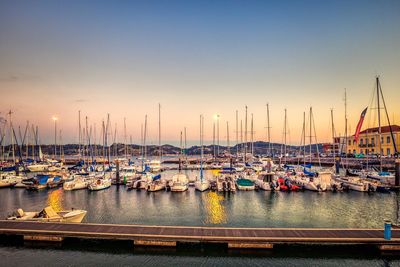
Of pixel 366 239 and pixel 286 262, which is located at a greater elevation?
pixel 366 239

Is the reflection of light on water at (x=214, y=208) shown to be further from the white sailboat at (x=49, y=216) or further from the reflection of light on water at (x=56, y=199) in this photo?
the reflection of light on water at (x=56, y=199)

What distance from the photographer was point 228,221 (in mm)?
27094

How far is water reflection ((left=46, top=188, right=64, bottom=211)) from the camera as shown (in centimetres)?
3497

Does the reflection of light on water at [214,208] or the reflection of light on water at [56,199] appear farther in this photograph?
the reflection of light on water at [56,199]

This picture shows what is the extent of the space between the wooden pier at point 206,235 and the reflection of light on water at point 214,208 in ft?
20.9

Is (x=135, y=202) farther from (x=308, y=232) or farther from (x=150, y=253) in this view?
(x=308, y=232)

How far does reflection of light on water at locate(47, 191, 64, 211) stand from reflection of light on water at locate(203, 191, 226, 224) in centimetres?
1806

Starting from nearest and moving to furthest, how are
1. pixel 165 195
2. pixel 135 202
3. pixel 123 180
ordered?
pixel 135 202 < pixel 165 195 < pixel 123 180

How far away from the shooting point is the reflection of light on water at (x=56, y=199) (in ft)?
115

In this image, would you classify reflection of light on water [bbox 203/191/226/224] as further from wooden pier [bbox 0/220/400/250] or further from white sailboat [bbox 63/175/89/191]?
white sailboat [bbox 63/175/89/191]

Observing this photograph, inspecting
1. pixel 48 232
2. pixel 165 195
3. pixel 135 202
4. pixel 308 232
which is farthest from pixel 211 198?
pixel 48 232

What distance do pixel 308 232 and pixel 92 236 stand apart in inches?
630

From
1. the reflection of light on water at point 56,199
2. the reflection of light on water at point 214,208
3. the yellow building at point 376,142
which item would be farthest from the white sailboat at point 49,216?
the yellow building at point 376,142

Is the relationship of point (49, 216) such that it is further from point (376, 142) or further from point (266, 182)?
point (376, 142)
